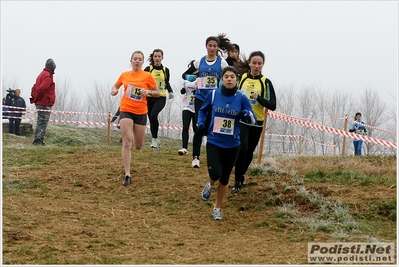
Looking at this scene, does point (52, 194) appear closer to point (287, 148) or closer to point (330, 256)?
point (330, 256)

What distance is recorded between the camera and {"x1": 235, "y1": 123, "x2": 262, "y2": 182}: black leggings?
24.7 ft

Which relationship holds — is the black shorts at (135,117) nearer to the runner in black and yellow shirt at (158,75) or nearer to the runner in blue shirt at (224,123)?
the runner in blue shirt at (224,123)

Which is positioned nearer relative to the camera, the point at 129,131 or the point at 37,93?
the point at 129,131

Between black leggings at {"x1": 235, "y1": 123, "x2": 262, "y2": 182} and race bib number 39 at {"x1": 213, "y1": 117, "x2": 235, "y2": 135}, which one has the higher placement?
race bib number 39 at {"x1": 213, "y1": 117, "x2": 235, "y2": 135}

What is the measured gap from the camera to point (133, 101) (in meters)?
8.52

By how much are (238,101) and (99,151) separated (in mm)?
5813

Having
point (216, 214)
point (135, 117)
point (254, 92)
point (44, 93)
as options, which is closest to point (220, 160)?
point (216, 214)

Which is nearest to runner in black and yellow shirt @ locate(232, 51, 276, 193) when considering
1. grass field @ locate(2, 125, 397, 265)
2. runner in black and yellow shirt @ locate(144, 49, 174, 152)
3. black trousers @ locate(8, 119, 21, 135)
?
grass field @ locate(2, 125, 397, 265)

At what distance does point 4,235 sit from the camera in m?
5.66

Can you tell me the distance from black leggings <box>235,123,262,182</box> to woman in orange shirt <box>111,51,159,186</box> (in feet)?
5.78

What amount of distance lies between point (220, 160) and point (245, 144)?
883mm

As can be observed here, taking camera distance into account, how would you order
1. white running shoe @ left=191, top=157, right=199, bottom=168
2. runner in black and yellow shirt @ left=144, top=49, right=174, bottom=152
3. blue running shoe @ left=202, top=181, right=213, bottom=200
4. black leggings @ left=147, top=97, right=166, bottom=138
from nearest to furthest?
blue running shoe @ left=202, top=181, right=213, bottom=200
white running shoe @ left=191, top=157, right=199, bottom=168
black leggings @ left=147, top=97, right=166, bottom=138
runner in black and yellow shirt @ left=144, top=49, right=174, bottom=152

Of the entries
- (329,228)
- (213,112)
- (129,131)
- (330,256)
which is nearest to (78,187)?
(129,131)

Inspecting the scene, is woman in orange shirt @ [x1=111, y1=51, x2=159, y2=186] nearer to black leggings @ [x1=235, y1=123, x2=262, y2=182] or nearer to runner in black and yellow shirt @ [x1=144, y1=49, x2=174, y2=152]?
black leggings @ [x1=235, y1=123, x2=262, y2=182]
